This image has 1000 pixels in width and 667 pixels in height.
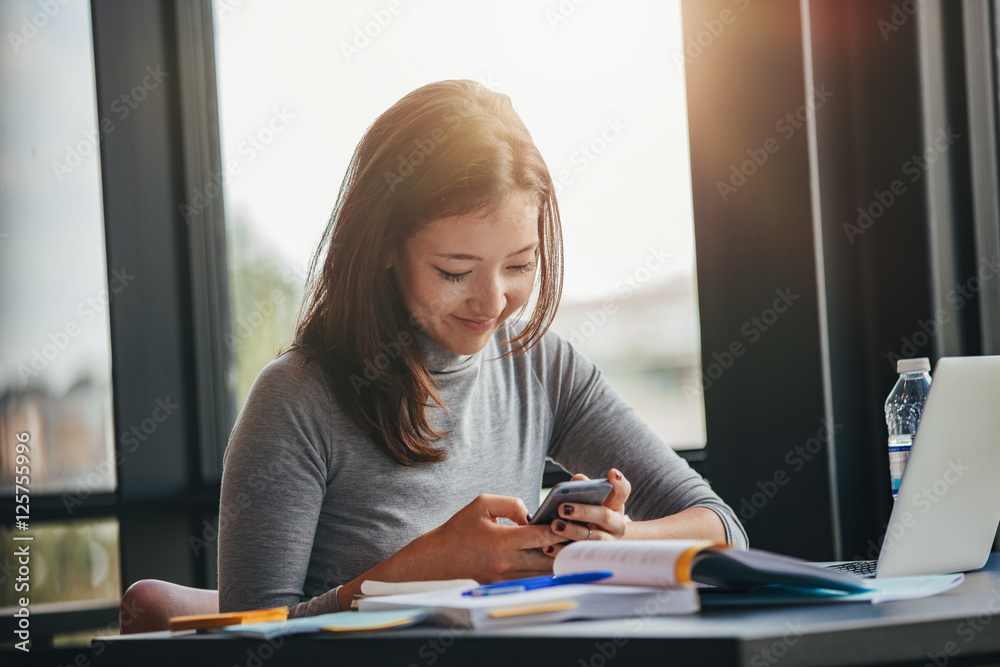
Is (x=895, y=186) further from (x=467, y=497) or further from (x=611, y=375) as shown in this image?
(x=467, y=497)

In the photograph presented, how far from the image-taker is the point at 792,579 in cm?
74

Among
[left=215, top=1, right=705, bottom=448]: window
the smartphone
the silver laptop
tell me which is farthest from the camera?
[left=215, top=1, right=705, bottom=448]: window

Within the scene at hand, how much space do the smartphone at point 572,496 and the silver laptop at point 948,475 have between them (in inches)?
11.5

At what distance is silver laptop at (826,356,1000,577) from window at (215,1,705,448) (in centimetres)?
150

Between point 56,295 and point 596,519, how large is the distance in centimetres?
226

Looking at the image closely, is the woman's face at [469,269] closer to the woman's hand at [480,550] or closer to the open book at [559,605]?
the woman's hand at [480,550]

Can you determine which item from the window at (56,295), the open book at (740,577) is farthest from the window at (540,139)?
the open book at (740,577)

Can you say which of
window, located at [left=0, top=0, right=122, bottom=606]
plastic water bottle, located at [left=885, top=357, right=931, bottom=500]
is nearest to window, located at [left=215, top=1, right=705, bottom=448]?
window, located at [left=0, top=0, right=122, bottom=606]

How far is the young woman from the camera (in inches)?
49.4

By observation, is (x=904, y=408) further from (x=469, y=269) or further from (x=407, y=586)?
(x=407, y=586)

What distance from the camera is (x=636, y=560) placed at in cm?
79

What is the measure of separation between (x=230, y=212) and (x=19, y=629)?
1.39 m

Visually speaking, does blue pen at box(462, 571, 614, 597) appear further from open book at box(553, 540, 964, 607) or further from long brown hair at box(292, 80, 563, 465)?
long brown hair at box(292, 80, 563, 465)

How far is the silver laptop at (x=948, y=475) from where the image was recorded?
34.9 inches
